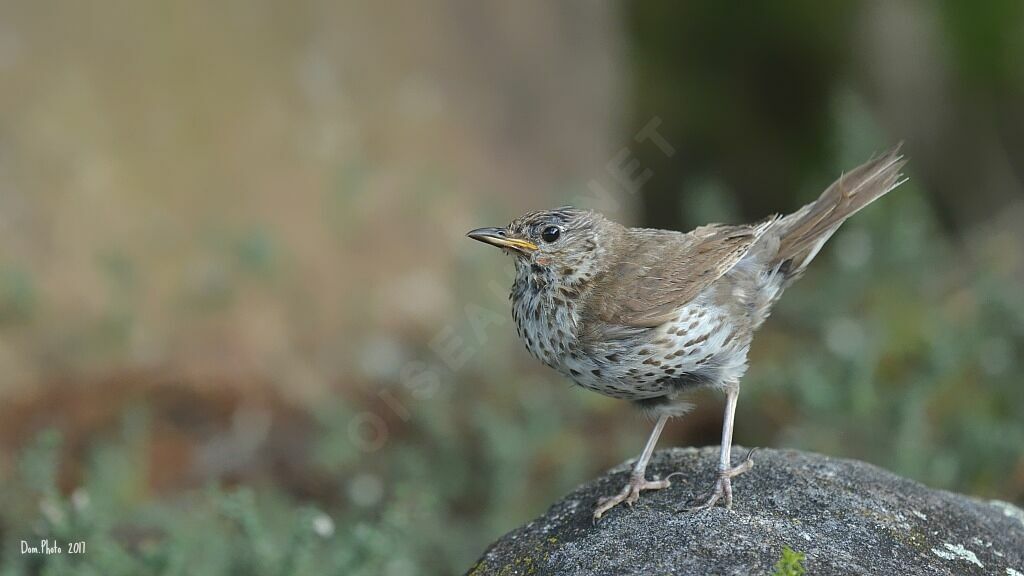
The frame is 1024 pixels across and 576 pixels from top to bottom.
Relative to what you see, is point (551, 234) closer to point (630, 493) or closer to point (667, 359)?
point (667, 359)

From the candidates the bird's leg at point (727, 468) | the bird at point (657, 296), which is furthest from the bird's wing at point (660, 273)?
the bird's leg at point (727, 468)

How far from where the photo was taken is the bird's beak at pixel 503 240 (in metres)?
3.81

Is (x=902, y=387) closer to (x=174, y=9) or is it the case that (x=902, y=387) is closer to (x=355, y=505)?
(x=355, y=505)

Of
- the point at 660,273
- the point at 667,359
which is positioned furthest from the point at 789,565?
the point at 660,273

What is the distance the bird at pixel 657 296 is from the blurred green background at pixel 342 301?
1744mm

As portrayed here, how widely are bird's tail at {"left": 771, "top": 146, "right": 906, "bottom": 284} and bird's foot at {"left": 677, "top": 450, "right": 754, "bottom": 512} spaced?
905 mm

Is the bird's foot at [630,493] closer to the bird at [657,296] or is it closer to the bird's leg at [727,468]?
the bird at [657,296]

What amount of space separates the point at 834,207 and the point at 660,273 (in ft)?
2.42

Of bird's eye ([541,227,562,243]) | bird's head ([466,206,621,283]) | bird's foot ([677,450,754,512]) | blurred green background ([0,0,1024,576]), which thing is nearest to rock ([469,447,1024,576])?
bird's foot ([677,450,754,512])

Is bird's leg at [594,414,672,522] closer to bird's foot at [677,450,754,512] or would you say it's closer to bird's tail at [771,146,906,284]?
bird's foot at [677,450,754,512]

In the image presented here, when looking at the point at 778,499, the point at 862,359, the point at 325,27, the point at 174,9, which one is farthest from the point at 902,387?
the point at 174,9

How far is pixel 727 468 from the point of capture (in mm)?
3547

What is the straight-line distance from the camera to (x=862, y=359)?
19.6ft

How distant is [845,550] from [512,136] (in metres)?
6.35
